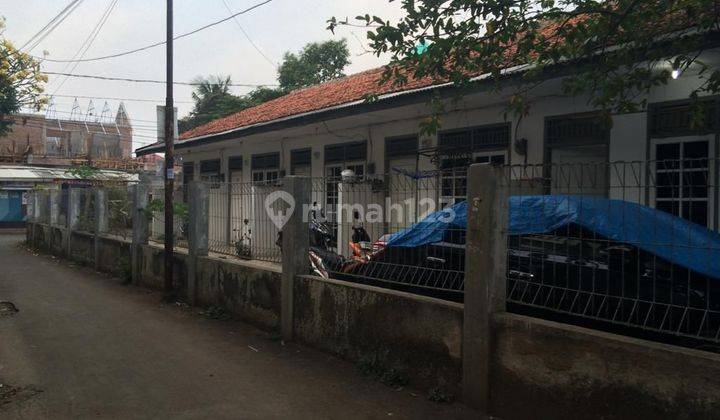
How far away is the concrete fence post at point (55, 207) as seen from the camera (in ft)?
54.2

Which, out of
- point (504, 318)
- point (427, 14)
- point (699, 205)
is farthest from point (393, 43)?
point (699, 205)

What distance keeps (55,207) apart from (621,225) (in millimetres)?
16797

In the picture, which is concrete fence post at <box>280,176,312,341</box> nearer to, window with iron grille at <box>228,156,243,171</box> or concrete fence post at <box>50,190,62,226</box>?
window with iron grille at <box>228,156,243,171</box>

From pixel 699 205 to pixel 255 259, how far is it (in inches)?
209

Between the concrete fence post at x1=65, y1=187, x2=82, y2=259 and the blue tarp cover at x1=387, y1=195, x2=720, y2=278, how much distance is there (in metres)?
12.5

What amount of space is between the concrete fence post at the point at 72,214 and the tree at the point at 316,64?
16.3 metres

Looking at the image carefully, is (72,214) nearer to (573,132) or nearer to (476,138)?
(476,138)

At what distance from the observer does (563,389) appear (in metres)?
3.71

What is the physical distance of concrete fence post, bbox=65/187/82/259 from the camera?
1463cm

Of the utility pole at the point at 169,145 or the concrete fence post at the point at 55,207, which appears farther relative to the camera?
the concrete fence post at the point at 55,207

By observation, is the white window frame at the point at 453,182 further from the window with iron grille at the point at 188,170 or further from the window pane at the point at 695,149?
the window with iron grille at the point at 188,170

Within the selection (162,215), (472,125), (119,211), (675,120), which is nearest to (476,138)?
(472,125)

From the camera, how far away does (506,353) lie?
4082mm

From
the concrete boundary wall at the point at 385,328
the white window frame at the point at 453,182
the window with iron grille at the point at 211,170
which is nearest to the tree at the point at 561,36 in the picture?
the white window frame at the point at 453,182
